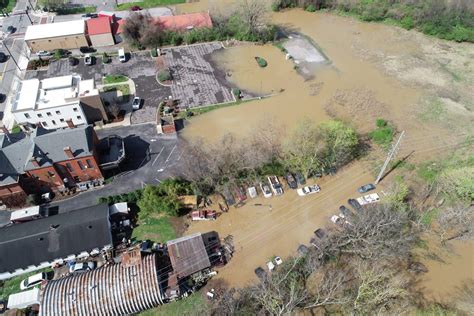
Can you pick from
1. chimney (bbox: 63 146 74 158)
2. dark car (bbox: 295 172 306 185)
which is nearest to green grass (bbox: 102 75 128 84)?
chimney (bbox: 63 146 74 158)

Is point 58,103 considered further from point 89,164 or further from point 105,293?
point 105,293

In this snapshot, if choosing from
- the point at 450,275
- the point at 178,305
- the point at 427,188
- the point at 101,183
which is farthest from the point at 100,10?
the point at 450,275

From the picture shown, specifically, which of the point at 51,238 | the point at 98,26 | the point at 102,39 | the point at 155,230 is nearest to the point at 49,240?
the point at 51,238

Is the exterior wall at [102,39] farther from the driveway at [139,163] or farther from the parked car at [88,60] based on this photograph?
the driveway at [139,163]

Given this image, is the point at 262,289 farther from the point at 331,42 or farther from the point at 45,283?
the point at 331,42

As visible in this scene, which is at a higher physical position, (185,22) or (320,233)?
(185,22)

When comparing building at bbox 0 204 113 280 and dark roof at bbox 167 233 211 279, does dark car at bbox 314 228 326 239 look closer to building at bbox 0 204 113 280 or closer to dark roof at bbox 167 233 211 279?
dark roof at bbox 167 233 211 279

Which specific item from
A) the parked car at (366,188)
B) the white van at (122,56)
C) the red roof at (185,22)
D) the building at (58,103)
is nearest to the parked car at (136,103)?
the building at (58,103)
